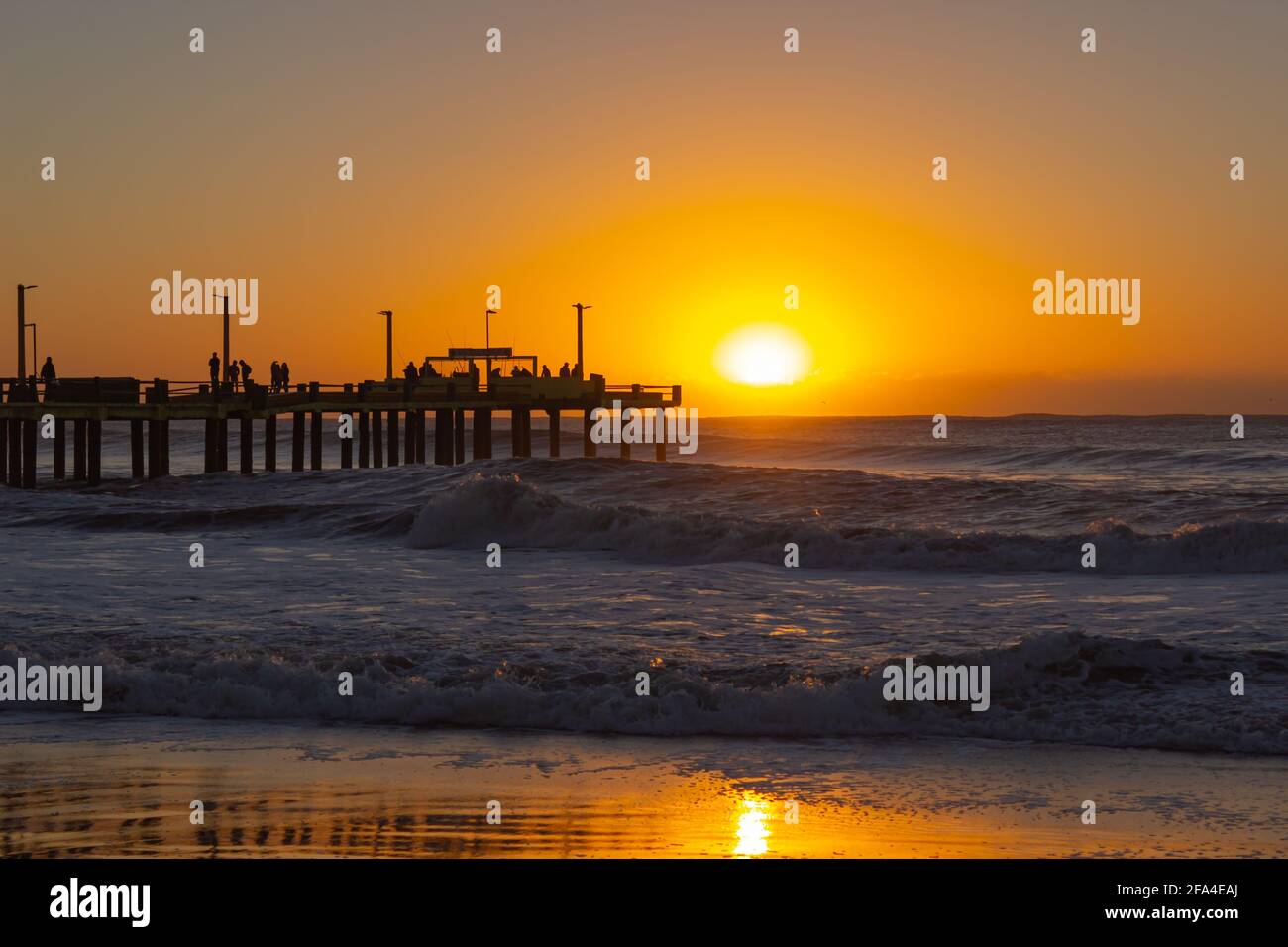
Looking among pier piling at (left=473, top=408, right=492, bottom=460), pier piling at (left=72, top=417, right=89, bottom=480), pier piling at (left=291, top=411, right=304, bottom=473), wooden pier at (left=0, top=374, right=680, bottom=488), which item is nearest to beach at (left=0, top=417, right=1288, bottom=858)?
wooden pier at (left=0, top=374, right=680, bottom=488)

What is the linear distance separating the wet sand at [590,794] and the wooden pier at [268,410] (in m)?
34.2

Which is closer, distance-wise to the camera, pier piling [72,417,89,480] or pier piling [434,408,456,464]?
pier piling [72,417,89,480]

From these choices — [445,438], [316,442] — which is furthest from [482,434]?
[316,442]

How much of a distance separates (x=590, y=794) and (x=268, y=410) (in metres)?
41.8

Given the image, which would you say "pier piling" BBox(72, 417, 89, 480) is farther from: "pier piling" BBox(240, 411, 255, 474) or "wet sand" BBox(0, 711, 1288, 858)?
"wet sand" BBox(0, 711, 1288, 858)

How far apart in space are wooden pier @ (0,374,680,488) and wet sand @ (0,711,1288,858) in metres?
34.2

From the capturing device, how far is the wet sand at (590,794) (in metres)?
7.94

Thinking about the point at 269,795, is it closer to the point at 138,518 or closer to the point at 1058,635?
the point at 1058,635

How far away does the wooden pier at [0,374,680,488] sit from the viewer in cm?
4503

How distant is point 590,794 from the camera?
9211 mm

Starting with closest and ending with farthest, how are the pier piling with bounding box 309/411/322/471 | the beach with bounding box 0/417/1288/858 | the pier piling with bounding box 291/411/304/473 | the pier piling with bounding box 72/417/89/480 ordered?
1. the beach with bounding box 0/417/1288/858
2. the pier piling with bounding box 72/417/89/480
3. the pier piling with bounding box 309/411/322/471
4. the pier piling with bounding box 291/411/304/473

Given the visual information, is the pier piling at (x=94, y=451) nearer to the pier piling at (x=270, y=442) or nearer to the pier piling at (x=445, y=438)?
the pier piling at (x=270, y=442)

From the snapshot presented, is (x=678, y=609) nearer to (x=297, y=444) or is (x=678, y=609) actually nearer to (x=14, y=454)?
(x=14, y=454)

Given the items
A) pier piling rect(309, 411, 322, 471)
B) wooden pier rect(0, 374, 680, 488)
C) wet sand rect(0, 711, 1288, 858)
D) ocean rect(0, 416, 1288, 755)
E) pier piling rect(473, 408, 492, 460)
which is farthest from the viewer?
pier piling rect(473, 408, 492, 460)
